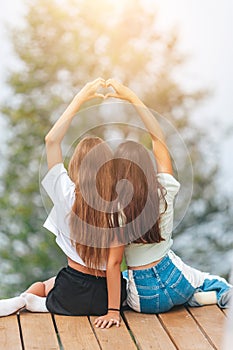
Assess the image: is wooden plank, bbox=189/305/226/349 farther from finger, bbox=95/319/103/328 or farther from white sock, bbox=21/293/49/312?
white sock, bbox=21/293/49/312

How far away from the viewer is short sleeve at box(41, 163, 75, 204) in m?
2.42

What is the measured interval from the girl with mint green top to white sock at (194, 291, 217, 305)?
58 millimetres

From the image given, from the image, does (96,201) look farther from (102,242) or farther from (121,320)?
(121,320)

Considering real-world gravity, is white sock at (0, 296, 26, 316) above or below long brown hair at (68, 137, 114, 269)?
below

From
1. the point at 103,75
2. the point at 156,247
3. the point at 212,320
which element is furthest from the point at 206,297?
the point at 103,75

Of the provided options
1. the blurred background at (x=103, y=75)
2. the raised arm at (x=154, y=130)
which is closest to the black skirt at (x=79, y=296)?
the raised arm at (x=154, y=130)

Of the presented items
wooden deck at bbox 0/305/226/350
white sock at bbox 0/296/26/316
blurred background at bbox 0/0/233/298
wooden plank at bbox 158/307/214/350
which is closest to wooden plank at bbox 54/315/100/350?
wooden deck at bbox 0/305/226/350

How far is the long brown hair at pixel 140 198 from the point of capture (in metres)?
2.40

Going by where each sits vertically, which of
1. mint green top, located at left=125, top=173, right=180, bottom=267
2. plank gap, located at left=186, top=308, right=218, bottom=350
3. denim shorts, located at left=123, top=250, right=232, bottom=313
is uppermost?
mint green top, located at left=125, top=173, right=180, bottom=267

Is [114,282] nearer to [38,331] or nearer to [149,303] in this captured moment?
[149,303]

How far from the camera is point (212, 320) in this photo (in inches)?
95.6

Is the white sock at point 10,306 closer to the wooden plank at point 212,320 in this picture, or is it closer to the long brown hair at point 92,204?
the long brown hair at point 92,204

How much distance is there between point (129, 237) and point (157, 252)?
10 cm

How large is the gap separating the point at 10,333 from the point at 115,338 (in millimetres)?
289
